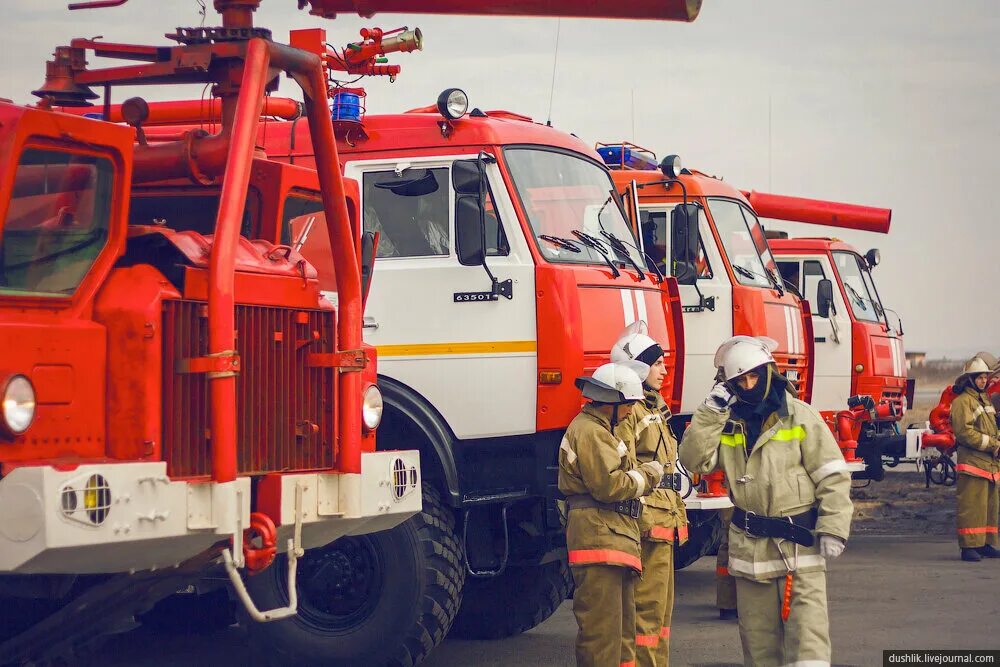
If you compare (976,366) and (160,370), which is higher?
(160,370)

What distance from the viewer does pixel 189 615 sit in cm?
1002

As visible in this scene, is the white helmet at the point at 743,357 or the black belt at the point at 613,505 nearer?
the white helmet at the point at 743,357

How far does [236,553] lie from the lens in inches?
214

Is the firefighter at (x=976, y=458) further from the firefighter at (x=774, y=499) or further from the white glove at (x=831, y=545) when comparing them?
the white glove at (x=831, y=545)

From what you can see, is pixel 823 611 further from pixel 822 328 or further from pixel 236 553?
pixel 822 328

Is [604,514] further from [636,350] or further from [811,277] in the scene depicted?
[811,277]

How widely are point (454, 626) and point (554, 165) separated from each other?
3220 millimetres

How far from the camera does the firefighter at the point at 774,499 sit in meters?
6.60

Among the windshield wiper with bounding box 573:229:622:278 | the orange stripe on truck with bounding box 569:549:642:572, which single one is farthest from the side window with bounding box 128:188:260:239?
the windshield wiper with bounding box 573:229:622:278

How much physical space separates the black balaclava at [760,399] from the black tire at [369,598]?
1.97 m

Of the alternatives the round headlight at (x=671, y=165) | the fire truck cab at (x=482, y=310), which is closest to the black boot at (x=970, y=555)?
the round headlight at (x=671, y=165)

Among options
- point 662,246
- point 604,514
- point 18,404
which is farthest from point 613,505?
point 662,246

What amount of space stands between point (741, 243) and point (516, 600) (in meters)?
4.14

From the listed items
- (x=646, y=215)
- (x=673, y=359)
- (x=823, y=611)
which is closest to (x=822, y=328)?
(x=646, y=215)
